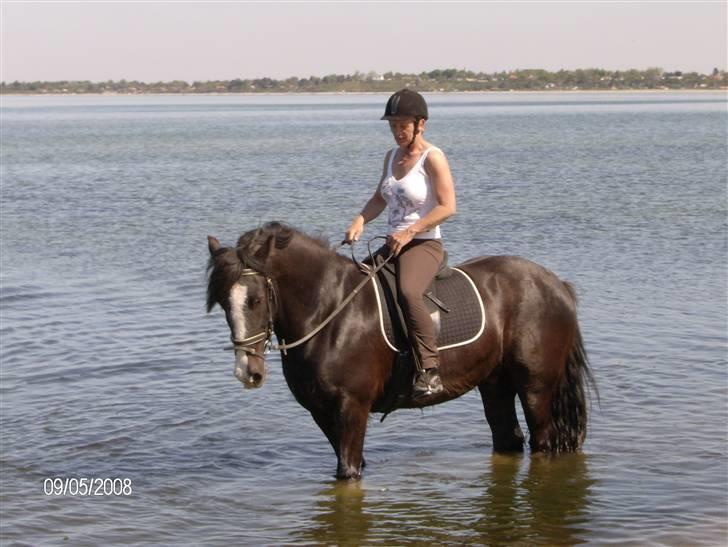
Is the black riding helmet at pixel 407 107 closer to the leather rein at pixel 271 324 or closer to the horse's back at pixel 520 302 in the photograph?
the leather rein at pixel 271 324

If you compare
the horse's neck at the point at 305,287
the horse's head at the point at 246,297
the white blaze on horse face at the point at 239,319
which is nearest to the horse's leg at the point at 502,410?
the horse's neck at the point at 305,287

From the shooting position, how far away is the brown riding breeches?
8.04 m

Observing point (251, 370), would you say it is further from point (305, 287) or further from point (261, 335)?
point (305, 287)

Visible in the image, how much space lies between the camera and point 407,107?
7.71m

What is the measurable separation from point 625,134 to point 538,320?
68229mm

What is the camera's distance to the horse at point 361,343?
7.50 meters

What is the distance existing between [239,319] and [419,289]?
4.61 ft

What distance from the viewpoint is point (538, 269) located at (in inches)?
353

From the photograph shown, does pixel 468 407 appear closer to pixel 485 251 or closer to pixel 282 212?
pixel 485 251

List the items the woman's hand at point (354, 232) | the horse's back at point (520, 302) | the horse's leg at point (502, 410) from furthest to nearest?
1. the horse's leg at point (502, 410)
2. the horse's back at point (520, 302)
3. the woman's hand at point (354, 232)

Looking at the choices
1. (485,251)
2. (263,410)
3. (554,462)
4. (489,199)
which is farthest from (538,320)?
(489,199)

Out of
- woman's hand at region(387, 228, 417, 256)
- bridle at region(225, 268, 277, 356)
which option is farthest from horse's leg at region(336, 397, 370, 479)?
woman's hand at region(387, 228, 417, 256)

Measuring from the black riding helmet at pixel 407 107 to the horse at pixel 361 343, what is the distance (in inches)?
42.5
